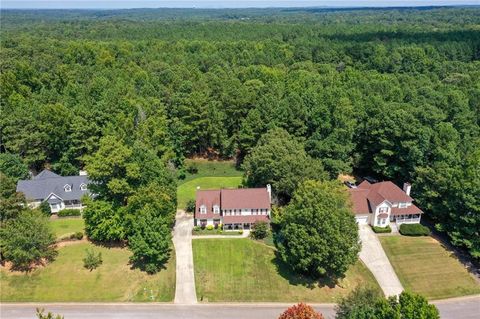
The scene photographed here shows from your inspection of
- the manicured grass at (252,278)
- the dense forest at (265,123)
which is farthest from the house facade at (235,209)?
the dense forest at (265,123)

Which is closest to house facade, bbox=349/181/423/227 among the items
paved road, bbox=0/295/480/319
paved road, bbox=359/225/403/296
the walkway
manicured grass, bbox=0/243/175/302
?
paved road, bbox=359/225/403/296

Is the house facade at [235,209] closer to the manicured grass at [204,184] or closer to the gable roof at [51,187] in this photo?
the manicured grass at [204,184]

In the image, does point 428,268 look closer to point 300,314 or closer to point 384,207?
point 384,207

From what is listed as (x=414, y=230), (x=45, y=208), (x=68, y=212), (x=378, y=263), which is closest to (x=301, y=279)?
(x=378, y=263)

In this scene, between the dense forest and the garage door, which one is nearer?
the dense forest

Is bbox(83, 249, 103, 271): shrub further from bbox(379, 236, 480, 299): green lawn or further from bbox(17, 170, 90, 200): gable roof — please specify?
bbox(379, 236, 480, 299): green lawn

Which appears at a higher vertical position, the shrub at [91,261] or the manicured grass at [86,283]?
the shrub at [91,261]
